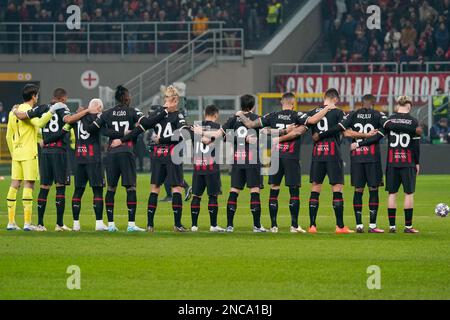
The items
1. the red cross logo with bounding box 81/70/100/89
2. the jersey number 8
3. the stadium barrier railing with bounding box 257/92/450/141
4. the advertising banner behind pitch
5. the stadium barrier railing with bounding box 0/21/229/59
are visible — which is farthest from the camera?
the stadium barrier railing with bounding box 0/21/229/59

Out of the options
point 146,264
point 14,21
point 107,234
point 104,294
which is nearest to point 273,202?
point 107,234

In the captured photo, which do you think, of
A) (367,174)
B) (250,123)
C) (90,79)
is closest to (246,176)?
(250,123)

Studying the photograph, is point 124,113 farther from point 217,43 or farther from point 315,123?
point 217,43

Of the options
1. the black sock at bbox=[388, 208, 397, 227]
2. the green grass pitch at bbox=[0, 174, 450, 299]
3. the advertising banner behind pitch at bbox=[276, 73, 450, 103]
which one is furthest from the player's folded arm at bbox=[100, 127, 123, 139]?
the advertising banner behind pitch at bbox=[276, 73, 450, 103]

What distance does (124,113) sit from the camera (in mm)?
20188

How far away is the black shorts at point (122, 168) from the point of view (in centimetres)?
2016

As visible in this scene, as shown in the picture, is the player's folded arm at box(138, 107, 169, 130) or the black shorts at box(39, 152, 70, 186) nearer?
the player's folded arm at box(138, 107, 169, 130)

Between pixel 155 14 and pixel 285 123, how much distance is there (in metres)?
28.3

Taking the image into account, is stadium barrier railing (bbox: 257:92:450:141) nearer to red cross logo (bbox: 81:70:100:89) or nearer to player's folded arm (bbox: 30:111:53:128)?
red cross logo (bbox: 81:70:100:89)

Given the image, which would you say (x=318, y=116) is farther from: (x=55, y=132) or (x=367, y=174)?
(x=55, y=132)

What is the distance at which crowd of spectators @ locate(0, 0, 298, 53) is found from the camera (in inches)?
1839

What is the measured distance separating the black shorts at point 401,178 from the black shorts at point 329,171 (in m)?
0.76

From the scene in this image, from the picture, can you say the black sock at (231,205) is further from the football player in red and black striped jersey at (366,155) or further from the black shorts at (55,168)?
the black shorts at (55,168)

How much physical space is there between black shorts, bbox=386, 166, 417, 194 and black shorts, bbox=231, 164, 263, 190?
2.05 meters
